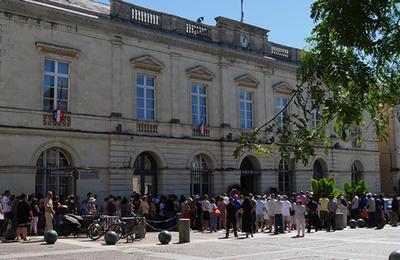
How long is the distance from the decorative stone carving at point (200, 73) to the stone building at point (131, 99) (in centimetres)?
6

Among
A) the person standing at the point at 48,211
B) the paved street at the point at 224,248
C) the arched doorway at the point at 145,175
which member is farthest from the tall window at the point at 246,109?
the person standing at the point at 48,211

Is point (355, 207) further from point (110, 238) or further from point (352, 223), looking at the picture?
point (110, 238)

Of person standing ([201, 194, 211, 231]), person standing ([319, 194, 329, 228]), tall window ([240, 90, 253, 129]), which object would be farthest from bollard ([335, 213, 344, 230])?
tall window ([240, 90, 253, 129])

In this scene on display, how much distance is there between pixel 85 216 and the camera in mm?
20875

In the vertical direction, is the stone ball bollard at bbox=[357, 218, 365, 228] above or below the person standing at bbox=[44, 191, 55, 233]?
below

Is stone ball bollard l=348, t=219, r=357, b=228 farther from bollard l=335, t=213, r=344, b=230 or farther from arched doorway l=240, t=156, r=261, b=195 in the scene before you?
arched doorway l=240, t=156, r=261, b=195

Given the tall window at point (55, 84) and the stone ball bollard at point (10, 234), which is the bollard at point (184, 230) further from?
the tall window at point (55, 84)

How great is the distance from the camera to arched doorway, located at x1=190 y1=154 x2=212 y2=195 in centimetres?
2967

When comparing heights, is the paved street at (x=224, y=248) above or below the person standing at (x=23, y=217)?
below

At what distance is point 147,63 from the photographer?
27.8 m

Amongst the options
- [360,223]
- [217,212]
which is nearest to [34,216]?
[217,212]

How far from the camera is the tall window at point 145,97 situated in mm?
27609

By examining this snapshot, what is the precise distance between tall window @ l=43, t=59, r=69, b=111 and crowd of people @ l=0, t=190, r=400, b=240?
14.3 feet

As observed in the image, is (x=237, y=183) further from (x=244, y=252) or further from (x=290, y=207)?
(x=244, y=252)
